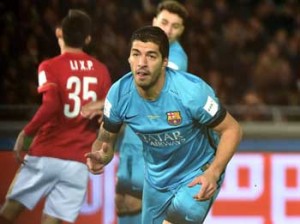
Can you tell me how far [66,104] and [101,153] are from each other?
47.1 inches

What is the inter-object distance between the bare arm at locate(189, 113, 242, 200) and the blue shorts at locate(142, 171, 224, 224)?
0.70ft

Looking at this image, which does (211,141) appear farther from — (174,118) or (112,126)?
(112,126)

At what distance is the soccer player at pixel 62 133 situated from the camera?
216 inches

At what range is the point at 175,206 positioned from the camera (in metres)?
4.41

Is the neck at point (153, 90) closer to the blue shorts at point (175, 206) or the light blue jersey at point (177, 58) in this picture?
the blue shorts at point (175, 206)

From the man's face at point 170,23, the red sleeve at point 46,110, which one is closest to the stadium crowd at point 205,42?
the red sleeve at point 46,110

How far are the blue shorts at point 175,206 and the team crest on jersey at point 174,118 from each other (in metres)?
0.32

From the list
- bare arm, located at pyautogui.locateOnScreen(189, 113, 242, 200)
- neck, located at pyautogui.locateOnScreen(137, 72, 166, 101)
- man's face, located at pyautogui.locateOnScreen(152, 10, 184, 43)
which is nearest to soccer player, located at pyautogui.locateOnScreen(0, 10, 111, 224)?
man's face, located at pyautogui.locateOnScreen(152, 10, 184, 43)

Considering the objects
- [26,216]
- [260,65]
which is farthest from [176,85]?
[260,65]

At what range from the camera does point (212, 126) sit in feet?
14.0

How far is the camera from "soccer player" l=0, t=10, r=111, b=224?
549 cm

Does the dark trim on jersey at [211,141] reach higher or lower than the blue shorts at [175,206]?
higher

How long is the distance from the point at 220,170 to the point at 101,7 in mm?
3486

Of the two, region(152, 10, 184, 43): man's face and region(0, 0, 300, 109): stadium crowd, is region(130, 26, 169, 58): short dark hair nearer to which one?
region(152, 10, 184, 43): man's face
